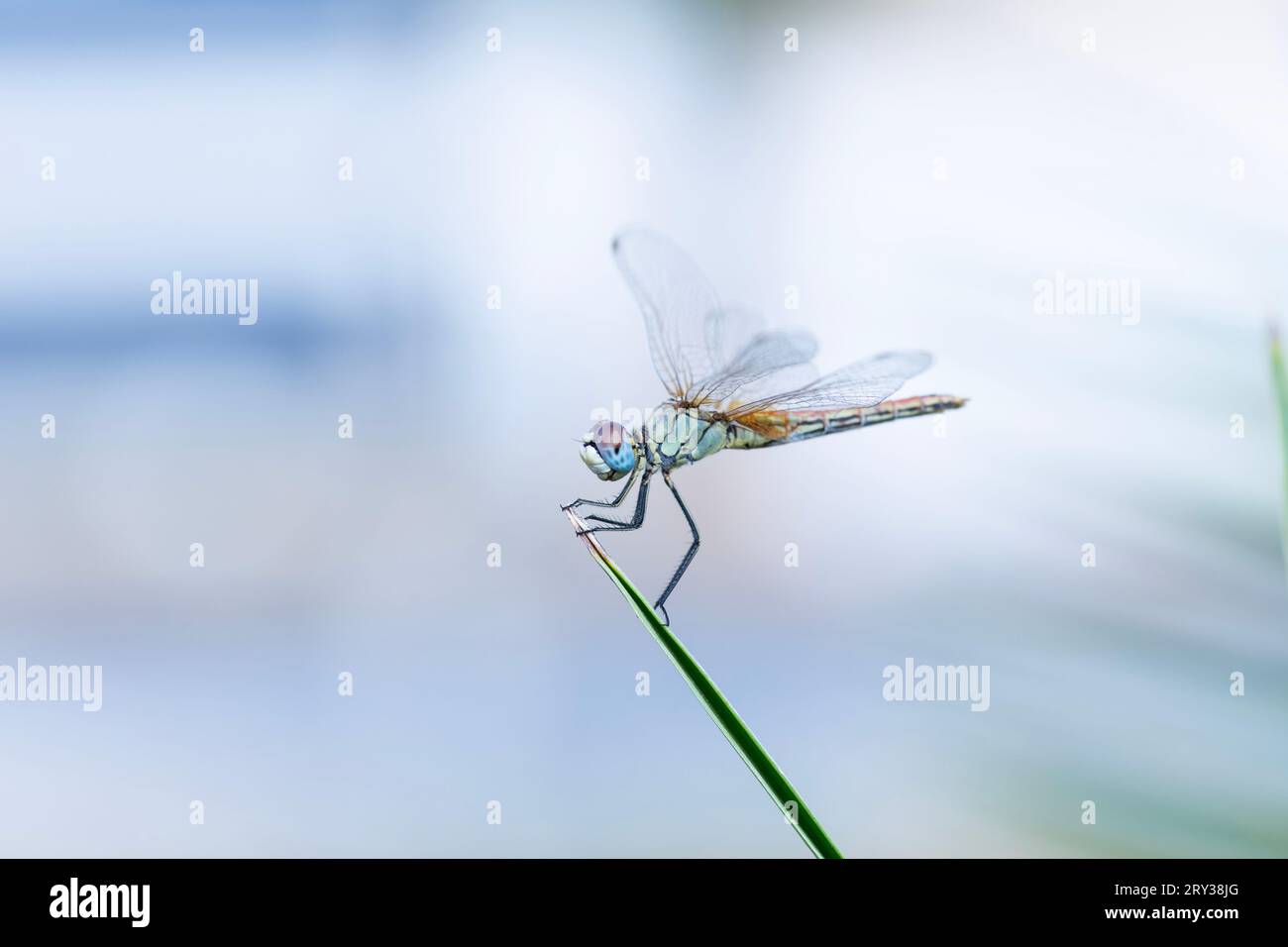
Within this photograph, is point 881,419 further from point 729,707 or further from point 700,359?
point 729,707

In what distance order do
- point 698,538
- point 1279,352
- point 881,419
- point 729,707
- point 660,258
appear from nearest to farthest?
point 729,707
point 1279,352
point 698,538
point 660,258
point 881,419

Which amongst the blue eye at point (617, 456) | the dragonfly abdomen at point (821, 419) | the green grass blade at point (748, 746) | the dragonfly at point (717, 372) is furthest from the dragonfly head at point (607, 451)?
the green grass blade at point (748, 746)

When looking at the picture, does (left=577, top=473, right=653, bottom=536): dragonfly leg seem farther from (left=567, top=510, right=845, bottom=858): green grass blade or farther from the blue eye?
(left=567, top=510, right=845, bottom=858): green grass blade

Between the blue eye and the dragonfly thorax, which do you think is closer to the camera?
the blue eye

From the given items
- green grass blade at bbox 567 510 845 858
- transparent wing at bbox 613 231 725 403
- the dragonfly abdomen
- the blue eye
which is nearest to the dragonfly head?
the blue eye

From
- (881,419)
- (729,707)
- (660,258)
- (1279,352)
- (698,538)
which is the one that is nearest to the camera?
(729,707)

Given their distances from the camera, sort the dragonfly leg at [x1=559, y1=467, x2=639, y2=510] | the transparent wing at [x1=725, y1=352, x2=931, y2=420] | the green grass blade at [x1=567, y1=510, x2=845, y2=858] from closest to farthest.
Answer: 1. the green grass blade at [x1=567, y1=510, x2=845, y2=858]
2. the dragonfly leg at [x1=559, y1=467, x2=639, y2=510]
3. the transparent wing at [x1=725, y1=352, x2=931, y2=420]
